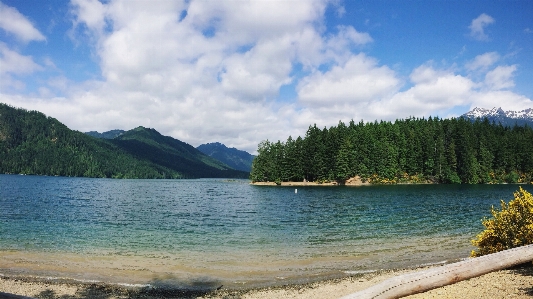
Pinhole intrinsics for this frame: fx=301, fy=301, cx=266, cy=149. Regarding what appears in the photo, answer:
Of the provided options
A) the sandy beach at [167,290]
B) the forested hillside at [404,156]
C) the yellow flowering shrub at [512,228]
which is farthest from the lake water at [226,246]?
the forested hillside at [404,156]

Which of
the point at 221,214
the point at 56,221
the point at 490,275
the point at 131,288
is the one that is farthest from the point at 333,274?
the point at 56,221

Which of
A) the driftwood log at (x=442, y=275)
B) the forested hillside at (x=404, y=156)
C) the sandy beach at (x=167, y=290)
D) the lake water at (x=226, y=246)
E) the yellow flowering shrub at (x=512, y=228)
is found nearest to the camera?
the driftwood log at (x=442, y=275)

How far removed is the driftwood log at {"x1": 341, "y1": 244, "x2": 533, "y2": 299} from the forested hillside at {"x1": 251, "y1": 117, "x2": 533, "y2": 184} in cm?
12034

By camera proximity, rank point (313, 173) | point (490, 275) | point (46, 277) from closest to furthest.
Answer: point (490, 275) → point (46, 277) → point (313, 173)

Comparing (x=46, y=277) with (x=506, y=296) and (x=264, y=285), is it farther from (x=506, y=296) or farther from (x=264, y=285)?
(x=506, y=296)

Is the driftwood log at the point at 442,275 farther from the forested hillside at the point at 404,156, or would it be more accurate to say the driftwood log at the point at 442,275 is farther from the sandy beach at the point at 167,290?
the forested hillside at the point at 404,156

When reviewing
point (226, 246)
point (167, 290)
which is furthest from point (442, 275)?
point (226, 246)

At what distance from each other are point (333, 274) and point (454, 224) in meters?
24.6

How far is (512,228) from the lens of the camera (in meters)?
14.5

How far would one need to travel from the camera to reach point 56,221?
3966 cm

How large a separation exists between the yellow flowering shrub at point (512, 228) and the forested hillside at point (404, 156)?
116531 millimetres

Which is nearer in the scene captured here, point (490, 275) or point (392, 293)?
point (392, 293)

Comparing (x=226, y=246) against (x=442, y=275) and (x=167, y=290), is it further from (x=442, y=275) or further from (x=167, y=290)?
(x=442, y=275)

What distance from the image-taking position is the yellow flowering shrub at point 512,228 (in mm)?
14039
